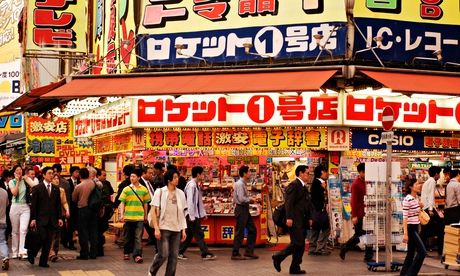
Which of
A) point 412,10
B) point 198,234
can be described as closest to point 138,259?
point 198,234

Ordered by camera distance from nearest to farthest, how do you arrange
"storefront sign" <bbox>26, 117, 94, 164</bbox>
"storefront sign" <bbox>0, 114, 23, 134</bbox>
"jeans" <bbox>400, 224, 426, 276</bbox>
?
"jeans" <bbox>400, 224, 426, 276</bbox> < "storefront sign" <bbox>26, 117, 94, 164</bbox> < "storefront sign" <bbox>0, 114, 23, 134</bbox>

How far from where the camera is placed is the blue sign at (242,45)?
18969mm

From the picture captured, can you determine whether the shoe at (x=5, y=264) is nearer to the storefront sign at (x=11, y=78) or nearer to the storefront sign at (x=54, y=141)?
the storefront sign at (x=54, y=141)

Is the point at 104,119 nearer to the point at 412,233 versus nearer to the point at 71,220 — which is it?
the point at 71,220

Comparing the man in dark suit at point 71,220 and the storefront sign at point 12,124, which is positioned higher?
the storefront sign at point 12,124

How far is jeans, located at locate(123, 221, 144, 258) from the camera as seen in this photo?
16594 millimetres

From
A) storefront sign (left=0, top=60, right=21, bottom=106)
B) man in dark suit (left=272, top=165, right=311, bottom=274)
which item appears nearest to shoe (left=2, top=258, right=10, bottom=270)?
man in dark suit (left=272, top=165, right=311, bottom=274)

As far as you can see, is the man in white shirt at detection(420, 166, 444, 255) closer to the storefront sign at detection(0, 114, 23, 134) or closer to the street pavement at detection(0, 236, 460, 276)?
the street pavement at detection(0, 236, 460, 276)

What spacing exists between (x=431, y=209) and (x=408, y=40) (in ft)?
13.1

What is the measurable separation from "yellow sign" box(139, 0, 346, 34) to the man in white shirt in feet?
13.4

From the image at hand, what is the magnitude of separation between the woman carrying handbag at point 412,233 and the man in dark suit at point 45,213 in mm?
6593

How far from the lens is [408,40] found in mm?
19453

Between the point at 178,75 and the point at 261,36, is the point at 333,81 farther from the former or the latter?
the point at 178,75

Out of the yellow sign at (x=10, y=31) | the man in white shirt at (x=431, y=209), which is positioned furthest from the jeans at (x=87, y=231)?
the yellow sign at (x=10, y=31)
